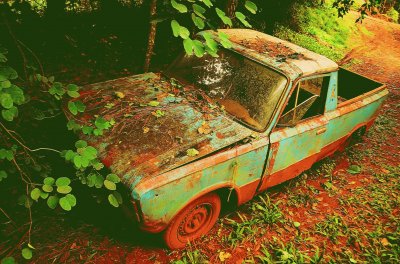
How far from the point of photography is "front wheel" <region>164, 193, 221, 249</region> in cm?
295

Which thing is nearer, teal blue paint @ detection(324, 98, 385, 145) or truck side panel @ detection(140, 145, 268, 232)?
truck side panel @ detection(140, 145, 268, 232)

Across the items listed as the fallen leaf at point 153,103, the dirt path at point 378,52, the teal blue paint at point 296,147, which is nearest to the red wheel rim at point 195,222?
the teal blue paint at point 296,147

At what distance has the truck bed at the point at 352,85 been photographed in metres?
5.21

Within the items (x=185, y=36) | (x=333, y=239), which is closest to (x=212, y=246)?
(x=333, y=239)

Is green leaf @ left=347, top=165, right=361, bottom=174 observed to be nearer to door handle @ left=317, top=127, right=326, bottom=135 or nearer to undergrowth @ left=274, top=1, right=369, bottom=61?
door handle @ left=317, top=127, right=326, bottom=135

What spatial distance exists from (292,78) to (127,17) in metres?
6.02

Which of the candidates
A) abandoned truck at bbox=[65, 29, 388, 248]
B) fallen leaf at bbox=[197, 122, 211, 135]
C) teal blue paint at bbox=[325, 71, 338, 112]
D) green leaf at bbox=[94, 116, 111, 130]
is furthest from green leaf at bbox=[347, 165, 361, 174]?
green leaf at bbox=[94, 116, 111, 130]

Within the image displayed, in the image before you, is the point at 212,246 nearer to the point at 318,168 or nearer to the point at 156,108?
the point at 156,108

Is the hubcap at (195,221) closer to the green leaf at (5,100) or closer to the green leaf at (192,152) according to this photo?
the green leaf at (192,152)

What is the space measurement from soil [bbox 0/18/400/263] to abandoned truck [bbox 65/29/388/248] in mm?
295

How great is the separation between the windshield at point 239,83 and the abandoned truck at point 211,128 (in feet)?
0.04

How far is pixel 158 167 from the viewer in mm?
2574

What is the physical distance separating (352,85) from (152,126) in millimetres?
4038

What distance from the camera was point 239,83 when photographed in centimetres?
346
